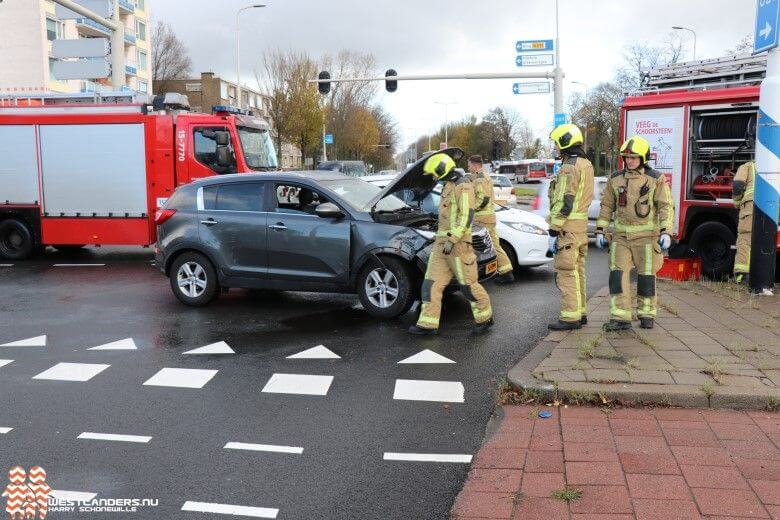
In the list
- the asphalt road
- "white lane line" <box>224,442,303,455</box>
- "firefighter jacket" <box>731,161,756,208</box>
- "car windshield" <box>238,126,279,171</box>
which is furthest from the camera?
"car windshield" <box>238,126,279,171</box>

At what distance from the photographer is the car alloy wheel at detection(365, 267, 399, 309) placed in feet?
26.2

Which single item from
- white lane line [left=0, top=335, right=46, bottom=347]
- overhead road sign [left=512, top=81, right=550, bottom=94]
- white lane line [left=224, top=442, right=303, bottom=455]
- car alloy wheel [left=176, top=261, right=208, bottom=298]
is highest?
overhead road sign [left=512, top=81, right=550, bottom=94]

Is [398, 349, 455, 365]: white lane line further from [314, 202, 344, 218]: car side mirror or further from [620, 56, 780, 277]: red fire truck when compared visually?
[620, 56, 780, 277]: red fire truck

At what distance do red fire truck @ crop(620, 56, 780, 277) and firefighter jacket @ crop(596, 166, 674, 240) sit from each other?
Answer: 3.66m

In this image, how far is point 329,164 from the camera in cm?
3397

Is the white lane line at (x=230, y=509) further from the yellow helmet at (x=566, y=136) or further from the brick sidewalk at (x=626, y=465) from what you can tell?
the yellow helmet at (x=566, y=136)

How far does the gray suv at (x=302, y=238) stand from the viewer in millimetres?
7996

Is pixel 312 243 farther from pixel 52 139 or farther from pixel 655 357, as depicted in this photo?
pixel 52 139

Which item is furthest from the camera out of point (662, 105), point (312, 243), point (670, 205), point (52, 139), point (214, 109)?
point (214, 109)

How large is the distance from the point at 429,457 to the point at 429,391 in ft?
4.23

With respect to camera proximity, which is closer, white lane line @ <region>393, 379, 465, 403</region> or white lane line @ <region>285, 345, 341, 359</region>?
white lane line @ <region>393, 379, 465, 403</region>

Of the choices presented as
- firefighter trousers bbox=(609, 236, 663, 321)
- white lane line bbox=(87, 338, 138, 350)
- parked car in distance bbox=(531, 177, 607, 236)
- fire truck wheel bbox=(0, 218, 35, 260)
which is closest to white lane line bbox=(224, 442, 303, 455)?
white lane line bbox=(87, 338, 138, 350)

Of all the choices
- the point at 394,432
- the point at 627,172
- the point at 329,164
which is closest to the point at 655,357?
the point at 627,172

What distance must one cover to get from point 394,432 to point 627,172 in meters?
3.83
